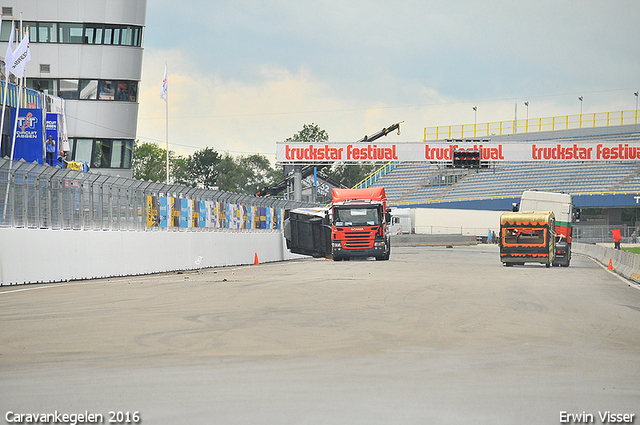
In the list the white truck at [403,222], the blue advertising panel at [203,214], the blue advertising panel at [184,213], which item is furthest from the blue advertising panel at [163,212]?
the white truck at [403,222]

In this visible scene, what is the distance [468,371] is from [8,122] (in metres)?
41.9

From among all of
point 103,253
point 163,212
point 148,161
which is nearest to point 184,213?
point 163,212

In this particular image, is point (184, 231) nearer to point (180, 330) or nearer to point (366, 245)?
point (366, 245)

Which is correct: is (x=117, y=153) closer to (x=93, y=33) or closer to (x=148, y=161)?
(x=93, y=33)

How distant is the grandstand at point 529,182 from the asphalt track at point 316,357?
216 feet

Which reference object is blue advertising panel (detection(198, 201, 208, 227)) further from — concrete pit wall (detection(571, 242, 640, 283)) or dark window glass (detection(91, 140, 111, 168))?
dark window glass (detection(91, 140, 111, 168))

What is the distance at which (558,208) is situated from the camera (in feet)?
126

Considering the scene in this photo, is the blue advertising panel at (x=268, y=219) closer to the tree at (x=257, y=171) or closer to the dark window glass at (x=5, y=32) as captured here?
the dark window glass at (x=5, y=32)

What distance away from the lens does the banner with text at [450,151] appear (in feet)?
188

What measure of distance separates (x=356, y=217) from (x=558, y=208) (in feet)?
30.6

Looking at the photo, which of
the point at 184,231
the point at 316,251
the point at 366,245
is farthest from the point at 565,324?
the point at 316,251

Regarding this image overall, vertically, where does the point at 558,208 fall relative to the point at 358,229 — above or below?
above

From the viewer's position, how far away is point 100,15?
173ft

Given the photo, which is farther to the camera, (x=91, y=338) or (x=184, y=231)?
(x=184, y=231)
